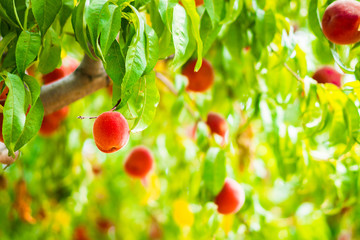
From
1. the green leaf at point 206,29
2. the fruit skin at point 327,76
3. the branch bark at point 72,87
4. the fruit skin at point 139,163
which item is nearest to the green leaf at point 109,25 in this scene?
the green leaf at point 206,29

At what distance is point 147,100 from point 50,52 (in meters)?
0.23

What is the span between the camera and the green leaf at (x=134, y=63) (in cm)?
51

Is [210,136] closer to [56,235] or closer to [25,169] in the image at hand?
[25,169]

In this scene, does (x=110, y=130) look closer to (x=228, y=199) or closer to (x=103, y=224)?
(x=228, y=199)

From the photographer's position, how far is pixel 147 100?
57 centimetres

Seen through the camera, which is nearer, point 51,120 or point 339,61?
point 339,61

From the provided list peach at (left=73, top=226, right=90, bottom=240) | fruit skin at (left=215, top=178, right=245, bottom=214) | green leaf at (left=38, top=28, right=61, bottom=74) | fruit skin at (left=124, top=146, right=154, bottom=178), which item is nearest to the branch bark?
green leaf at (left=38, top=28, right=61, bottom=74)

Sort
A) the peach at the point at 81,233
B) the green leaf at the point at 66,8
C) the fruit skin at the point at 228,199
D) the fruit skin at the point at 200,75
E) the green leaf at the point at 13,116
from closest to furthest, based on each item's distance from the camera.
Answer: the green leaf at the point at 13,116 < the green leaf at the point at 66,8 < the fruit skin at the point at 228,199 < the fruit skin at the point at 200,75 < the peach at the point at 81,233

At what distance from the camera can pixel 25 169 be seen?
1563 millimetres

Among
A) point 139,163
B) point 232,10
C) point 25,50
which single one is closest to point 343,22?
point 232,10

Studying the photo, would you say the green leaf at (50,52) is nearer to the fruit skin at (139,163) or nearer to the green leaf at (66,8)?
the green leaf at (66,8)

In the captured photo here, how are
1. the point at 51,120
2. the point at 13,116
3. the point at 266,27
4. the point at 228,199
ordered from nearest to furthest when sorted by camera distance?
1. the point at 13,116
2. the point at 266,27
3. the point at 228,199
4. the point at 51,120

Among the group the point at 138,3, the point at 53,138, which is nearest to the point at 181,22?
the point at 138,3

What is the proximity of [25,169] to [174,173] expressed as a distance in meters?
0.63
